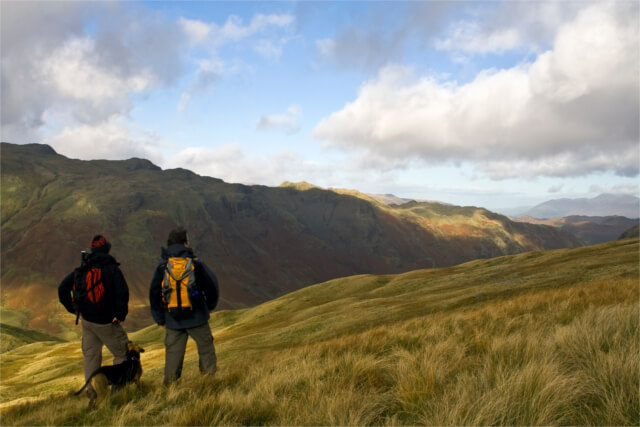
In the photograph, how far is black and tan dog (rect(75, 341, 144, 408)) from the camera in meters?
7.37

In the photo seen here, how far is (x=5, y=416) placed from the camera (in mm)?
7391

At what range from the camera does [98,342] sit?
8.97m

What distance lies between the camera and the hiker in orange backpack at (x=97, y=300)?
28.2 feet

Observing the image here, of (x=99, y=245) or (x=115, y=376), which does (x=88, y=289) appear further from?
(x=115, y=376)

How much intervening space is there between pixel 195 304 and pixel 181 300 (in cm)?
33

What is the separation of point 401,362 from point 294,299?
55.2 meters

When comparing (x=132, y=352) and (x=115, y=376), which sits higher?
(x=132, y=352)

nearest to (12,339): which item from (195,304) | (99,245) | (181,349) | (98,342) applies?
(98,342)

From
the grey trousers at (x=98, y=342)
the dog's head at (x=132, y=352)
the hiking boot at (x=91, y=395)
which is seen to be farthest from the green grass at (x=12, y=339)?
the hiking boot at (x=91, y=395)

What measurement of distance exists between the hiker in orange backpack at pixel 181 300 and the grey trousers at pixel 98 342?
3.20 feet

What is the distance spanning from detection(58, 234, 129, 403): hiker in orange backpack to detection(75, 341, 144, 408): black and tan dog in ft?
1.40

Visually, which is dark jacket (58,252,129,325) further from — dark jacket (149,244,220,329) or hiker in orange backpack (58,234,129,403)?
dark jacket (149,244,220,329)

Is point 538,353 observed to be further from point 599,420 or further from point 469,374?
point 599,420

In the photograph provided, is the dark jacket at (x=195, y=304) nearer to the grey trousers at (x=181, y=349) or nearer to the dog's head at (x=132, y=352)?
the grey trousers at (x=181, y=349)
